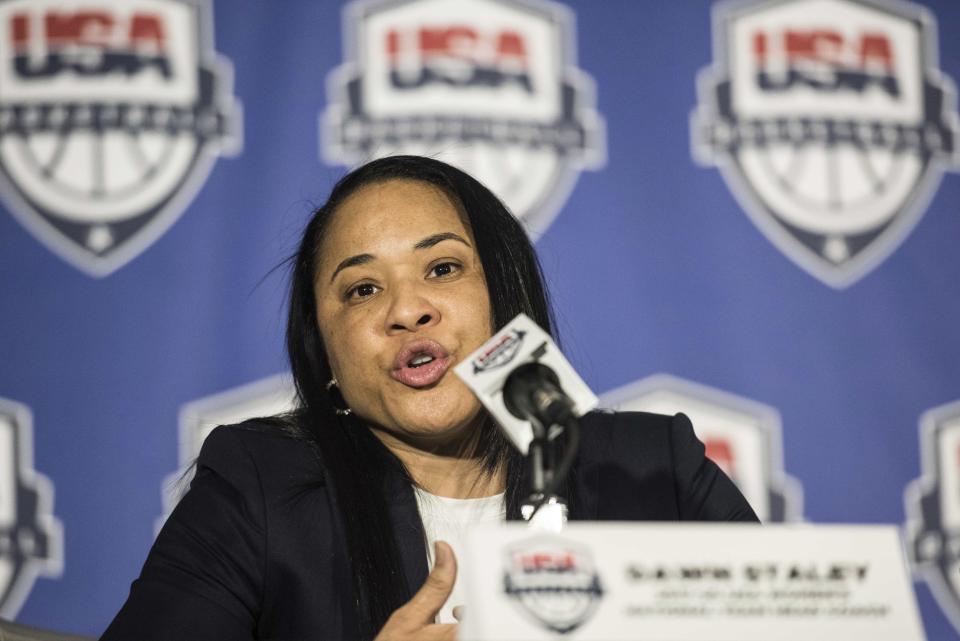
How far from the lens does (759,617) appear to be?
0.82 metres

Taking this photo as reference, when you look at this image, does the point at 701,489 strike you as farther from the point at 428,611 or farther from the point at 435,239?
the point at 428,611

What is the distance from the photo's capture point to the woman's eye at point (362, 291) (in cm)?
147

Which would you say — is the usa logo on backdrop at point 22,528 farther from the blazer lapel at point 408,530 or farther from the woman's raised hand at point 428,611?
the woman's raised hand at point 428,611

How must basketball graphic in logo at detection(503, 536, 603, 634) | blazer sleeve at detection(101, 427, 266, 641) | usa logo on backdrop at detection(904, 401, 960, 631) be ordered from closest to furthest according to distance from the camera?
basketball graphic in logo at detection(503, 536, 603, 634) < blazer sleeve at detection(101, 427, 266, 641) < usa logo on backdrop at detection(904, 401, 960, 631)

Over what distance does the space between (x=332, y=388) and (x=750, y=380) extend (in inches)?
40.6

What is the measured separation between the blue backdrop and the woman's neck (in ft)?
2.35

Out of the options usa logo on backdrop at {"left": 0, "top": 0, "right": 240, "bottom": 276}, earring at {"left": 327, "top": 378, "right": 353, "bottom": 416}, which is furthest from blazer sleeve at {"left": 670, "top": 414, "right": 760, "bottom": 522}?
usa logo on backdrop at {"left": 0, "top": 0, "right": 240, "bottom": 276}

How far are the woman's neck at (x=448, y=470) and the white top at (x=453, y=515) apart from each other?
0.05 ft

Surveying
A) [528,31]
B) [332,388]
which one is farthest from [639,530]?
[528,31]

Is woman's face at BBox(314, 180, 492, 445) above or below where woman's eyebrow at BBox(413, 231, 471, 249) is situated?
below

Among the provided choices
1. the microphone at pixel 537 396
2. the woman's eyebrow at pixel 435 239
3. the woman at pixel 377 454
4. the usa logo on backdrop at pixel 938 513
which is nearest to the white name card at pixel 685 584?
the microphone at pixel 537 396

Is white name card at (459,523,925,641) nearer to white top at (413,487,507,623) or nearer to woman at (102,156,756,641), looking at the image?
woman at (102,156,756,641)

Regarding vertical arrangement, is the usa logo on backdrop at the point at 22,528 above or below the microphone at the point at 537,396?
below

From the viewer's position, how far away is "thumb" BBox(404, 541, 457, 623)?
1004 mm
